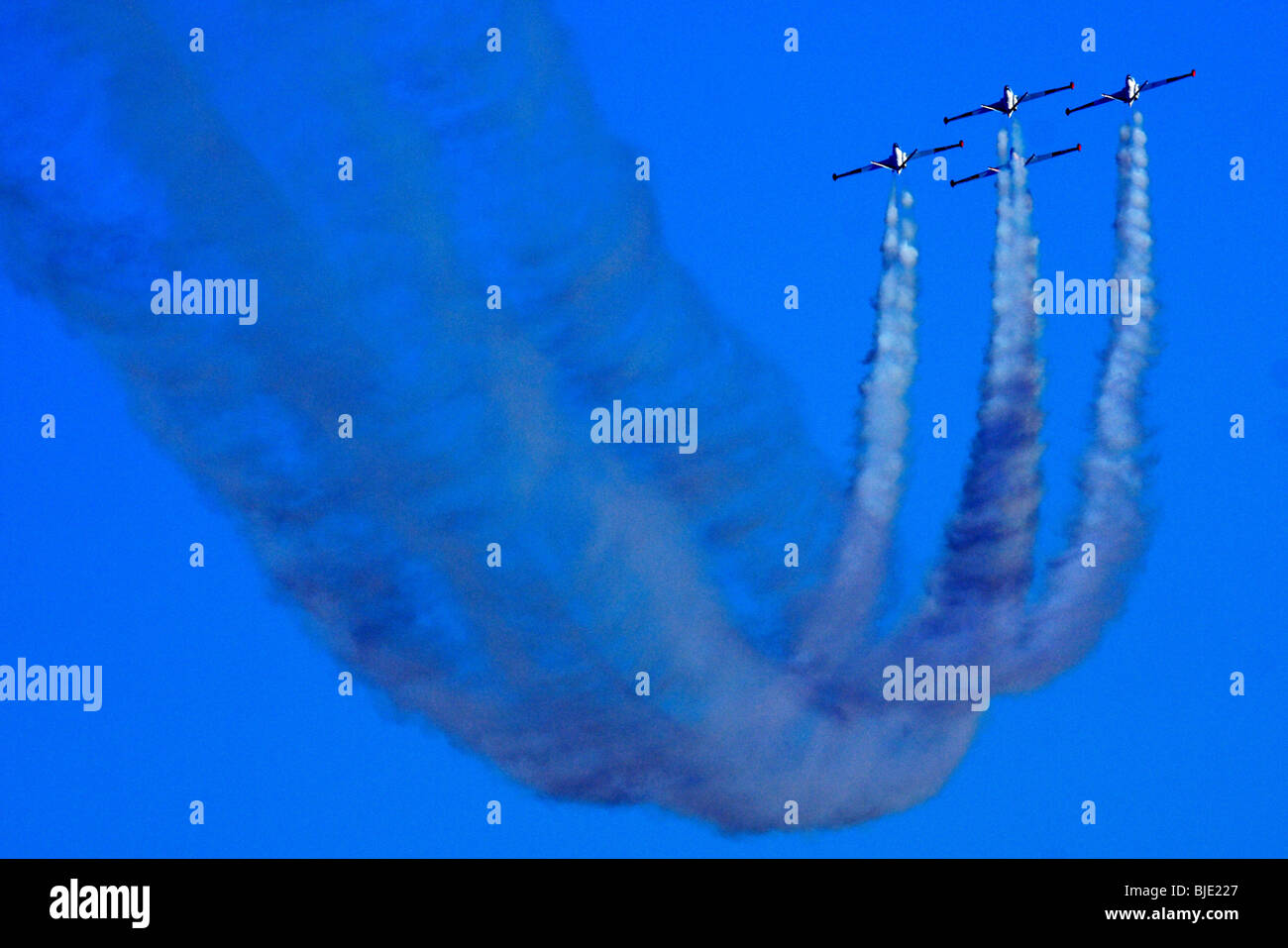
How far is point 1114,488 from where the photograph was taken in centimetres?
6006

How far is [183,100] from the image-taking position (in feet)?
188

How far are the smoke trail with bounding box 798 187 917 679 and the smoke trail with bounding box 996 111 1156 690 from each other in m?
4.12

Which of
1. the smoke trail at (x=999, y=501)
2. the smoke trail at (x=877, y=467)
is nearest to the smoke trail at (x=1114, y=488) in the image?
the smoke trail at (x=999, y=501)

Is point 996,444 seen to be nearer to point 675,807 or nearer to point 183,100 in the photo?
point 675,807

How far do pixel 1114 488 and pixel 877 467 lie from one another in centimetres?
559

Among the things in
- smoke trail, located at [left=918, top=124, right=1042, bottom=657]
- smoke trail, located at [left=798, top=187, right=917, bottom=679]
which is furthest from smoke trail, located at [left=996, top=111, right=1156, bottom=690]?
smoke trail, located at [left=798, top=187, right=917, bottom=679]

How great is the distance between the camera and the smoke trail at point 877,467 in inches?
2318

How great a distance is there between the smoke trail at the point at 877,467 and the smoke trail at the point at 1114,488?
13.5ft

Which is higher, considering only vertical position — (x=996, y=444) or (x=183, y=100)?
(x=183, y=100)

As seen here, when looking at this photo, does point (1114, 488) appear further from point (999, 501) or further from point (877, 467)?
point (877, 467)

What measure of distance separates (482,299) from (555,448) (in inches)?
150

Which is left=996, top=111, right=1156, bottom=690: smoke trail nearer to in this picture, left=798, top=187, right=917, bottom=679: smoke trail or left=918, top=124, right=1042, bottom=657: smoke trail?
left=918, top=124, right=1042, bottom=657: smoke trail
